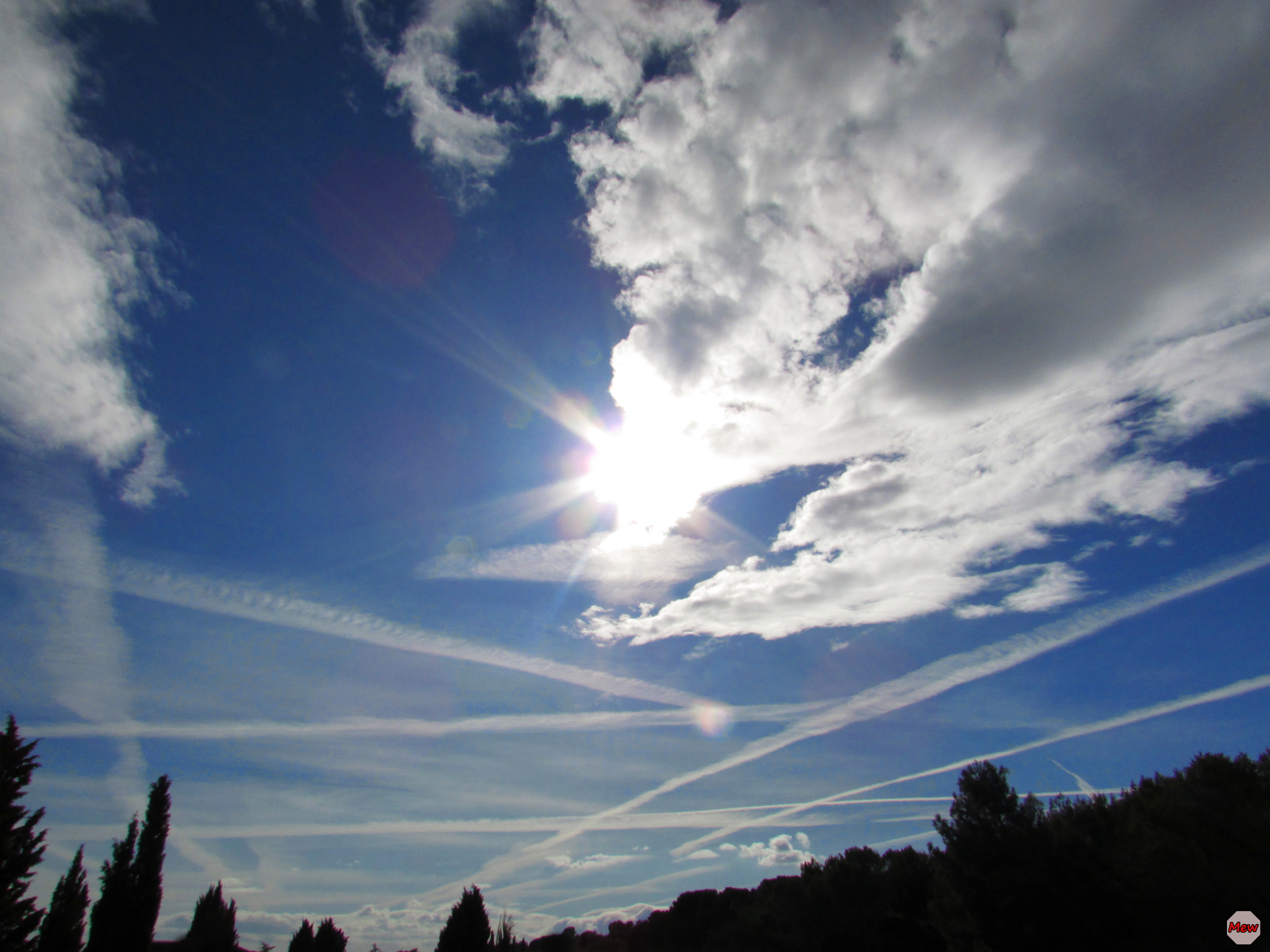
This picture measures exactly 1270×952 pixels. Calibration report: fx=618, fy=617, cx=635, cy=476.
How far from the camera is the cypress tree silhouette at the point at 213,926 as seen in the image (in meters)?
60.9

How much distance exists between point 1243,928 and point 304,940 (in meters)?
68.1

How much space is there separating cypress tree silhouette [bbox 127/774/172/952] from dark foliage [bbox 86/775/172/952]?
0.14 ft

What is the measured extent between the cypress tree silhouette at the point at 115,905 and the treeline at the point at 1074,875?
2086 inches

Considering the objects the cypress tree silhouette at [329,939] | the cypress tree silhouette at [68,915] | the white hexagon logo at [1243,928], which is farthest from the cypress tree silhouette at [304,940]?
the white hexagon logo at [1243,928]

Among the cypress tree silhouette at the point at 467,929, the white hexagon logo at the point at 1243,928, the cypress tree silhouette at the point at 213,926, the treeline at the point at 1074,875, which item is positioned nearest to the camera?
the white hexagon logo at the point at 1243,928

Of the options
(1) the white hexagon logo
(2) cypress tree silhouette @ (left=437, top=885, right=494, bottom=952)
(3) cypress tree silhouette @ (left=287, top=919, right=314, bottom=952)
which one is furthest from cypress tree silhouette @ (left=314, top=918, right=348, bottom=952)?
(1) the white hexagon logo

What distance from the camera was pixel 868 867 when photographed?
48.7 m

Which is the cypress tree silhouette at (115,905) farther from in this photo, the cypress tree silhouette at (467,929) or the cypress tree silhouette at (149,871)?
the cypress tree silhouette at (467,929)

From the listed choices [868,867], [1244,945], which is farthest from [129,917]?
[1244,945]

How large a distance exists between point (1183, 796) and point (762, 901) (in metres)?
42.4

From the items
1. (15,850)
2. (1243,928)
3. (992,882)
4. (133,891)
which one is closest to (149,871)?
(133,891)

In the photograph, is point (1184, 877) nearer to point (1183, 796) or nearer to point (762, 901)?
point (1183, 796)

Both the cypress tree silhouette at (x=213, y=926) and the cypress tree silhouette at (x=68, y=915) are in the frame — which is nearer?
the cypress tree silhouette at (x=68, y=915)

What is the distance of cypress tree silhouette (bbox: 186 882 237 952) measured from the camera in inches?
2397
